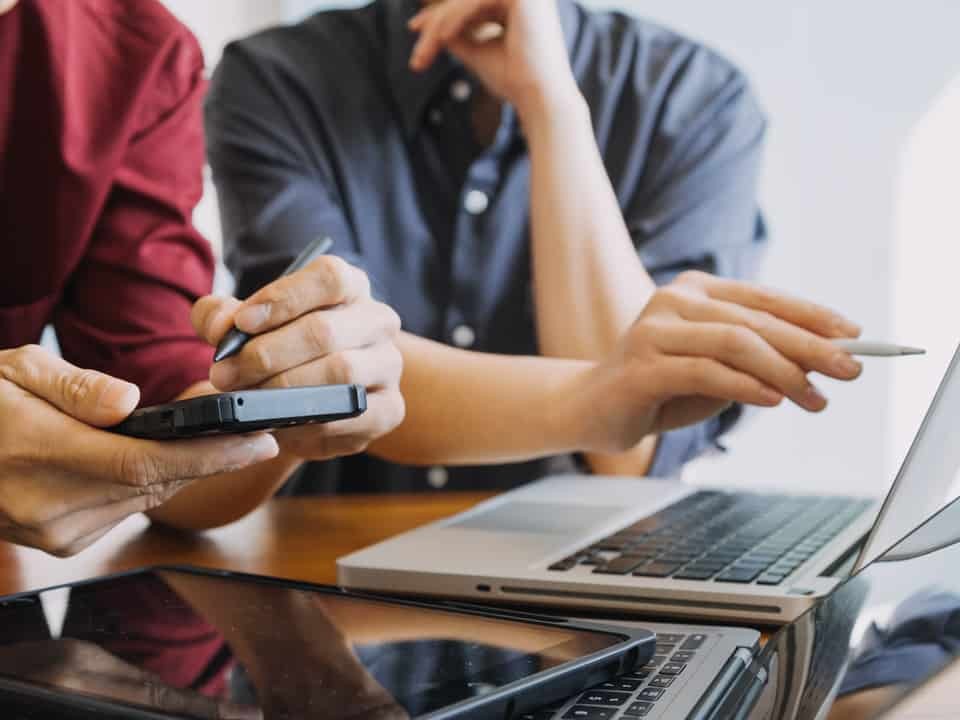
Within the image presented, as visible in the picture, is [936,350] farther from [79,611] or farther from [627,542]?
[79,611]

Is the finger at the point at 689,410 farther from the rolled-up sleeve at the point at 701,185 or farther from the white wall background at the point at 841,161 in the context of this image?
the white wall background at the point at 841,161

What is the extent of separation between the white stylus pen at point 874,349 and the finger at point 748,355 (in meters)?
0.03

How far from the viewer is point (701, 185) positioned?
3.62 feet

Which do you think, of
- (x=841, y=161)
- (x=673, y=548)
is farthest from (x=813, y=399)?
(x=841, y=161)

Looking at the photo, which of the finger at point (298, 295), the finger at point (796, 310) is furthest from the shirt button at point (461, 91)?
the finger at point (298, 295)

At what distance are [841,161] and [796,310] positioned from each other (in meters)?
1.15

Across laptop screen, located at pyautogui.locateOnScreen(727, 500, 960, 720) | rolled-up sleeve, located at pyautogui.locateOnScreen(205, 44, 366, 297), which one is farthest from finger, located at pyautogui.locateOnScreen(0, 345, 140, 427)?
rolled-up sleeve, located at pyautogui.locateOnScreen(205, 44, 366, 297)

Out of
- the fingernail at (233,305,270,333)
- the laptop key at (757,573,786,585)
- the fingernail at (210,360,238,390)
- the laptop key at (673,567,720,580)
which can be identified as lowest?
the laptop key at (673,567,720,580)

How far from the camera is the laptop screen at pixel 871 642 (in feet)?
0.97

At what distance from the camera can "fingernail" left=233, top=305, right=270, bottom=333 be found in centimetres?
49

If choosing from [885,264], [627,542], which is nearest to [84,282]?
[627,542]

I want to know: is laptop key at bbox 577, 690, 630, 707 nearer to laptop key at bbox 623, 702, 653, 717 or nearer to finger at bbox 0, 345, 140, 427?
→ laptop key at bbox 623, 702, 653, 717

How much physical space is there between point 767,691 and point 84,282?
586mm

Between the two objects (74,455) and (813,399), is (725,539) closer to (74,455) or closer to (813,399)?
(813,399)
